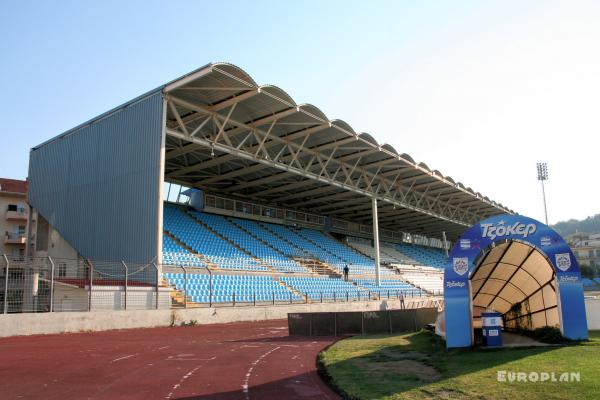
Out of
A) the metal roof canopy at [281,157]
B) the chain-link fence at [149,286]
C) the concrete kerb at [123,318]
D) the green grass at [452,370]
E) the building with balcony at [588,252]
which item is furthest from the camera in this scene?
the building with balcony at [588,252]

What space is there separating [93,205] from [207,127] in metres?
7.58

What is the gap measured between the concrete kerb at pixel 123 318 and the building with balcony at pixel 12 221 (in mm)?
40267

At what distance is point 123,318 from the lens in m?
19.1

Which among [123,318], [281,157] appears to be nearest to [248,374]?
[123,318]

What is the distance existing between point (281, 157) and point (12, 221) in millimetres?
37514

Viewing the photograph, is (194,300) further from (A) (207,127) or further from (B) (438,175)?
(B) (438,175)

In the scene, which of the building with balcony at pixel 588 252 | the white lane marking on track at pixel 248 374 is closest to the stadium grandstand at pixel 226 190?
the white lane marking on track at pixel 248 374

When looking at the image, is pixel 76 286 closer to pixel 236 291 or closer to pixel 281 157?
pixel 236 291

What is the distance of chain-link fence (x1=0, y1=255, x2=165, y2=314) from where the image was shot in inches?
637

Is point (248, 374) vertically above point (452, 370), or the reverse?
point (452, 370)

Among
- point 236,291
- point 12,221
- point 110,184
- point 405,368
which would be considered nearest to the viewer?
point 405,368

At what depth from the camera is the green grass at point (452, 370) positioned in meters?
7.13

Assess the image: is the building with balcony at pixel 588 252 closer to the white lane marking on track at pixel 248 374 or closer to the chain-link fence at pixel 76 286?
the chain-link fence at pixel 76 286

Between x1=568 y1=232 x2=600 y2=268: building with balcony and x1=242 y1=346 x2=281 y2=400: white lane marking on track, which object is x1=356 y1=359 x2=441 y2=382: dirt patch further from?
x1=568 y1=232 x2=600 y2=268: building with balcony
